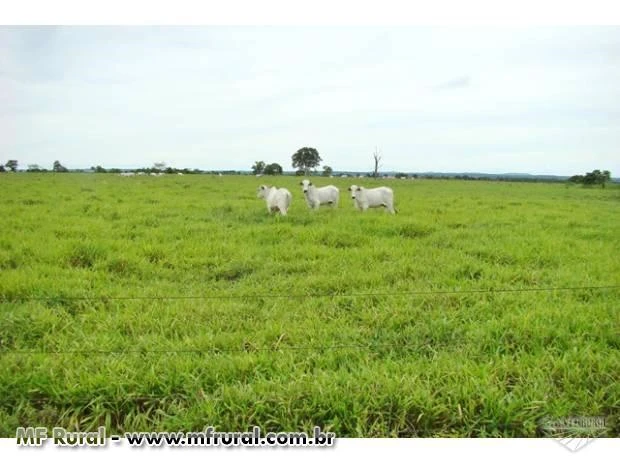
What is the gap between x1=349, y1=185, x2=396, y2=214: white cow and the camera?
6374 mm

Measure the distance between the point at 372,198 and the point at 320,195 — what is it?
117 cm

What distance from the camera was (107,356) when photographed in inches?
92.0

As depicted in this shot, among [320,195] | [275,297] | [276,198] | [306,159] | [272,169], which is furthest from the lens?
[320,195]

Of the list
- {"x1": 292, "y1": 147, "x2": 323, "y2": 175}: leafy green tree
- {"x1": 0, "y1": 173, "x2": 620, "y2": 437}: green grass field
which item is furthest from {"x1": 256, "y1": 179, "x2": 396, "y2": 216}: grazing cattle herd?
{"x1": 292, "y1": 147, "x2": 323, "y2": 175}: leafy green tree

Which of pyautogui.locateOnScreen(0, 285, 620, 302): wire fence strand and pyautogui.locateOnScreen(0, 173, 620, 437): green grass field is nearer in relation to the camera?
pyautogui.locateOnScreen(0, 173, 620, 437): green grass field

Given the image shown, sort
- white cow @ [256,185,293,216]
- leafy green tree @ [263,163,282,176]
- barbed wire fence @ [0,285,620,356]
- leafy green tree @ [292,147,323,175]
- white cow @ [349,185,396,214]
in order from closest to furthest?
1. barbed wire fence @ [0,285,620,356]
2. leafy green tree @ [292,147,323,175]
3. leafy green tree @ [263,163,282,176]
4. white cow @ [349,185,396,214]
5. white cow @ [256,185,293,216]

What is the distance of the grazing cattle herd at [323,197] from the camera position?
646 centimetres

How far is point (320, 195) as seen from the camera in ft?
24.5

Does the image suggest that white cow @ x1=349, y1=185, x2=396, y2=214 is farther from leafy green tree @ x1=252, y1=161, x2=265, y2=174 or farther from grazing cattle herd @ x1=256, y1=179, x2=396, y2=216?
leafy green tree @ x1=252, y1=161, x2=265, y2=174

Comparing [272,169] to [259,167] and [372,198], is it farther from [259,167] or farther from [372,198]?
[372,198]

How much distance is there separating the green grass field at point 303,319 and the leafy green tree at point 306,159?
1008 millimetres

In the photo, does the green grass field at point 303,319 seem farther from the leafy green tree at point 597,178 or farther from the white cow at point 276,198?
the white cow at point 276,198

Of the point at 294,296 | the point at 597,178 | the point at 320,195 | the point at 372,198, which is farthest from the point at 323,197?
the point at 597,178

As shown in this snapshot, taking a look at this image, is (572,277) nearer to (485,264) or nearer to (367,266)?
(485,264)
